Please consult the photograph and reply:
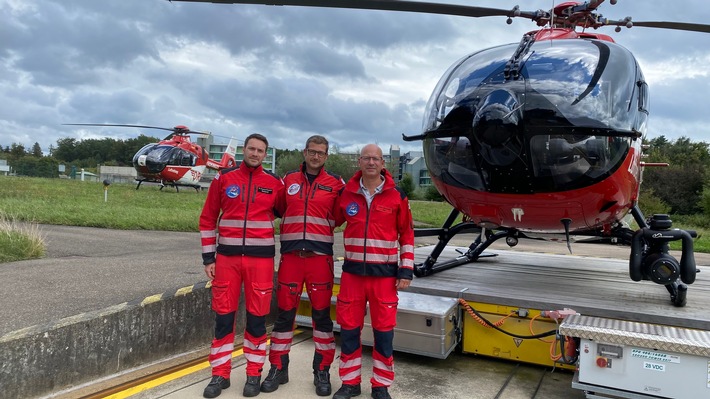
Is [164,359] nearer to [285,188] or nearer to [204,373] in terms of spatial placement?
[204,373]

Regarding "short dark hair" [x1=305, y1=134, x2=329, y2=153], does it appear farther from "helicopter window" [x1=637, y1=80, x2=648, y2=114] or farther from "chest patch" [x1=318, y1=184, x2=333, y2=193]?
"helicopter window" [x1=637, y1=80, x2=648, y2=114]

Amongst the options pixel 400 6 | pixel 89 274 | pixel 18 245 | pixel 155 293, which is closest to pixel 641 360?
pixel 400 6

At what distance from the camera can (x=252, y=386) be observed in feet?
11.3

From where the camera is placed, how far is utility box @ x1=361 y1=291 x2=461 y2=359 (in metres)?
3.81

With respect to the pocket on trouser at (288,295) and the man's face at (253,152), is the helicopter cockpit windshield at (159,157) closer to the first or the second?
the man's face at (253,152)

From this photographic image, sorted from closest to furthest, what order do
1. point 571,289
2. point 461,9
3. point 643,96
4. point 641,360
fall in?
1. point 641,360
2. point 643,96
3. point 461,9
4. point 571,289

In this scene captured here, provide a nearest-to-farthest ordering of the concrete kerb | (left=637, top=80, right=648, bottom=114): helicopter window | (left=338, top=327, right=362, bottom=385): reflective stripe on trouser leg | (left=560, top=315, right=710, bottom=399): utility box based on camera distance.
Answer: (left=560, top=315, right=710, bottom=399): utility box, the concrete kerb, (left=338, top=327, right=362, bottom=385): reflective stripe on trouser leg, (left=637, top=80, right=648, bottom=114): helicopter window

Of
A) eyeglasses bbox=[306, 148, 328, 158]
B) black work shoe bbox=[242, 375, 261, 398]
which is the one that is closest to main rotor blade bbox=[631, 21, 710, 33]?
eyeglasses bbox=[306, 148, 328, 158]

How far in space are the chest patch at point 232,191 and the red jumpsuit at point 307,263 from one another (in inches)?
14.6

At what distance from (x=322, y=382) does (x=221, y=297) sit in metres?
0.93

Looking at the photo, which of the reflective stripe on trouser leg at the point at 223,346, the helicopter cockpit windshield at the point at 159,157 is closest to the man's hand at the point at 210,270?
the reflective stripe on trouser leg at the point at 223,346

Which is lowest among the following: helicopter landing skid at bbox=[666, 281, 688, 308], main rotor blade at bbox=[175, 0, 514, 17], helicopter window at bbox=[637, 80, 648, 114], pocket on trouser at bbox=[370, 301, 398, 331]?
pocket on trouser at bbox=[370, 301, 398, 331]

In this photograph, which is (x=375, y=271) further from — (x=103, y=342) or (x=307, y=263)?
(x=103, y=342)

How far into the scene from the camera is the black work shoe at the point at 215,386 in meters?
3.35
